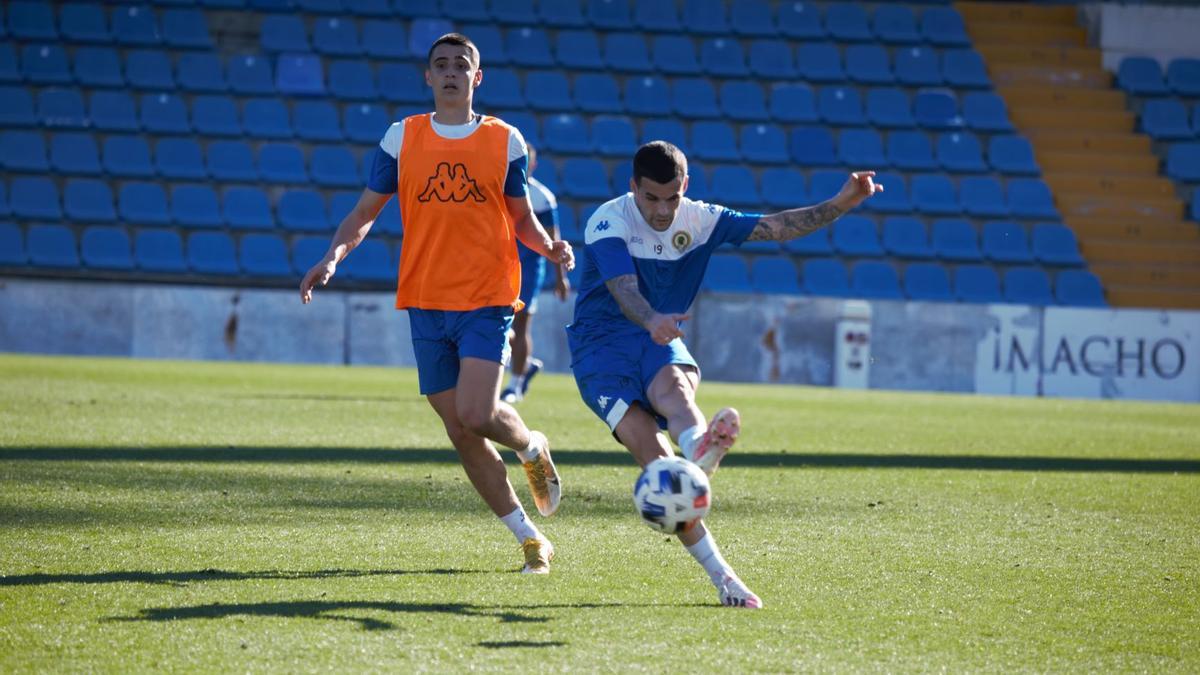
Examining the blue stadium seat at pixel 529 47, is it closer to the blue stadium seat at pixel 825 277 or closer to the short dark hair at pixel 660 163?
the blue stadium seat at pixel 825 277

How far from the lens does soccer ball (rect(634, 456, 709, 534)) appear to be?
5086 mm

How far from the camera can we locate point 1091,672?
4359 millimetres

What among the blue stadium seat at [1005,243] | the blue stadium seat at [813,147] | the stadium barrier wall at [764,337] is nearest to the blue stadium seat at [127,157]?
the stadium barrier wall at [764,337]

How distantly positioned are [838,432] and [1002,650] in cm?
846

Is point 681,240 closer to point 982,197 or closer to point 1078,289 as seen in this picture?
point 1078,289

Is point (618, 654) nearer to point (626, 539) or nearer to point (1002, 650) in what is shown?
point (1002, 650)

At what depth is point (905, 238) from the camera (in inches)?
950

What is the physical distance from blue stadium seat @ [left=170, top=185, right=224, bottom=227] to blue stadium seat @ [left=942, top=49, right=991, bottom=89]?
12.5m

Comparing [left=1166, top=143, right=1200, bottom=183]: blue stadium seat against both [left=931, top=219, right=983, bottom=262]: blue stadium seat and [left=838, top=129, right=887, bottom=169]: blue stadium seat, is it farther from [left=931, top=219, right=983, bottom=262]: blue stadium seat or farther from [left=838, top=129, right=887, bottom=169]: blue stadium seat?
[left=838, top=129, right=887, bottom=169]: blue stadium seat

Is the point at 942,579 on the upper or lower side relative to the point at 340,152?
lower

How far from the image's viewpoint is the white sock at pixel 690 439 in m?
5.25

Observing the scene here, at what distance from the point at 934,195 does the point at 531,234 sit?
19438mm

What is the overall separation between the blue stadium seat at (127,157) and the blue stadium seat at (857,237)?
413 inches

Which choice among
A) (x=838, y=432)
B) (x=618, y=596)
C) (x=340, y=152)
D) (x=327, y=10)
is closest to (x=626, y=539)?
(x=618, y=596)
